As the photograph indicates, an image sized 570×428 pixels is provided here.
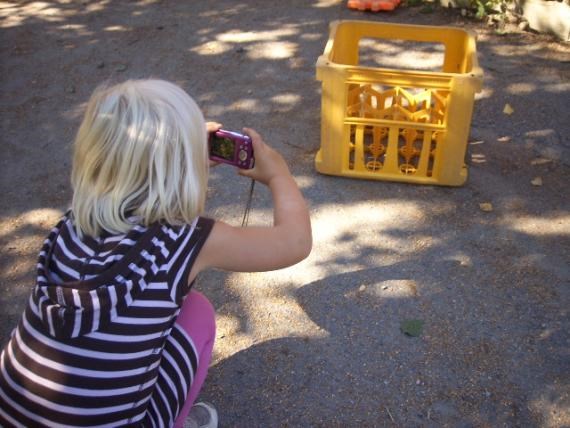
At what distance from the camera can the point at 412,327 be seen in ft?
7.43

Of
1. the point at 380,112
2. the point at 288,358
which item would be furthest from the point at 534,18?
the point at 288,358

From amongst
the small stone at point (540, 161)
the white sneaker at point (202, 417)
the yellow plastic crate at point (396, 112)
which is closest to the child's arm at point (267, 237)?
the white sneaker at point (202, 417)

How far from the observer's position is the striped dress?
1314 mm

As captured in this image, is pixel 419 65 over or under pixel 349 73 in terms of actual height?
under

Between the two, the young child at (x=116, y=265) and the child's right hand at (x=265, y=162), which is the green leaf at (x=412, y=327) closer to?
the child's right hand at (x=265, y=162)

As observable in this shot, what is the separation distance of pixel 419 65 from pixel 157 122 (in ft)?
9.74

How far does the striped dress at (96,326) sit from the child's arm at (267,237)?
0.14ft

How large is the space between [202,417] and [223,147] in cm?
81

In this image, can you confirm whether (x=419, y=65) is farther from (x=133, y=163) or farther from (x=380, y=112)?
(x=133, y=163)

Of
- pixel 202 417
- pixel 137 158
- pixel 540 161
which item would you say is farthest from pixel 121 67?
pixel 137 158

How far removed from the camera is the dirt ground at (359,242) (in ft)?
6.79

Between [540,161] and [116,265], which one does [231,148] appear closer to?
[116,265]

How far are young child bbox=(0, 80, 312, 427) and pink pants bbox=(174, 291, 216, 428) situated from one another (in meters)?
0.17

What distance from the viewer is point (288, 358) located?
86.3 inches
